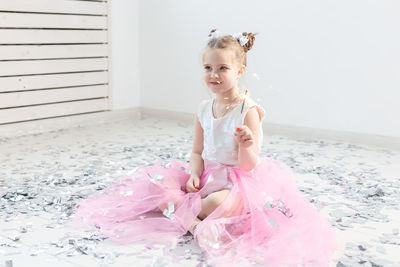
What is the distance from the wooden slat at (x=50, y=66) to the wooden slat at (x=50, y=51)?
0.11 ft

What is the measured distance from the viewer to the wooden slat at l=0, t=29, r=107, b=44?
331 cm

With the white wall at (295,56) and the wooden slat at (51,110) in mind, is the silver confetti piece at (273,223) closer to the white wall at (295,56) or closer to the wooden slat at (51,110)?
the white wall at (295,56)

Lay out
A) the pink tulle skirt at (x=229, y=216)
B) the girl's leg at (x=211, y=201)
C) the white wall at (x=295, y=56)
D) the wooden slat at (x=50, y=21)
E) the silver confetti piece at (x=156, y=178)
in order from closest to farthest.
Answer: the pink tulle skirt at (x=229, y=216), the girl's leg at (x=211, y=201), the silver confetti piece at (x=156, y=178), the white wall at (x=295, y=56), the wooden slat at (x=50, y=21)

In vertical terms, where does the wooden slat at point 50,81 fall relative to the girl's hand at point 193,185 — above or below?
above

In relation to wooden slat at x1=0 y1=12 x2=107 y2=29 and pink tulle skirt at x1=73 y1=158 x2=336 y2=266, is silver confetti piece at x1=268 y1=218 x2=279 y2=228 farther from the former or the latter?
wooden slat at x1=0 y1=12 x2=107 y2=29

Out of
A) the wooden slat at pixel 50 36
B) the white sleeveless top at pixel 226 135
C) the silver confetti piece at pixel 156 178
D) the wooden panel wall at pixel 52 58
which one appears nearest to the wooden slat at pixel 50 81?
the wooden panel wall at pixel 52 58

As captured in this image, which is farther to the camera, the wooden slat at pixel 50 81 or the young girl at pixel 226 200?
the wooden slat at pixel 50 81

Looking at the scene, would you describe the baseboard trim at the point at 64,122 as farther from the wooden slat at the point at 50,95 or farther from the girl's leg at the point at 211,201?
the girl's leg at the point at 211,201

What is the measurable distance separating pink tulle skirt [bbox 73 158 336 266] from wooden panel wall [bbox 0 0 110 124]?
172 centimetres

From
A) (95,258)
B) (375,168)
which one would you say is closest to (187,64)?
(375,168)

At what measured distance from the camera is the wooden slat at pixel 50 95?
11.1 ft

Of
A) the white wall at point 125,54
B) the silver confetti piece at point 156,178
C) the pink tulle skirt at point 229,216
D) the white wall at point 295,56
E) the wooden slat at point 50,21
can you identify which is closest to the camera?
the pink tulle skirt at point 229,216

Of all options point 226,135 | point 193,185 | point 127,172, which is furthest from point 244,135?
point 127,172

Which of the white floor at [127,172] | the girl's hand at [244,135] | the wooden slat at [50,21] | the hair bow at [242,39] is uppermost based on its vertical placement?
the wooden slat at [50,21]
